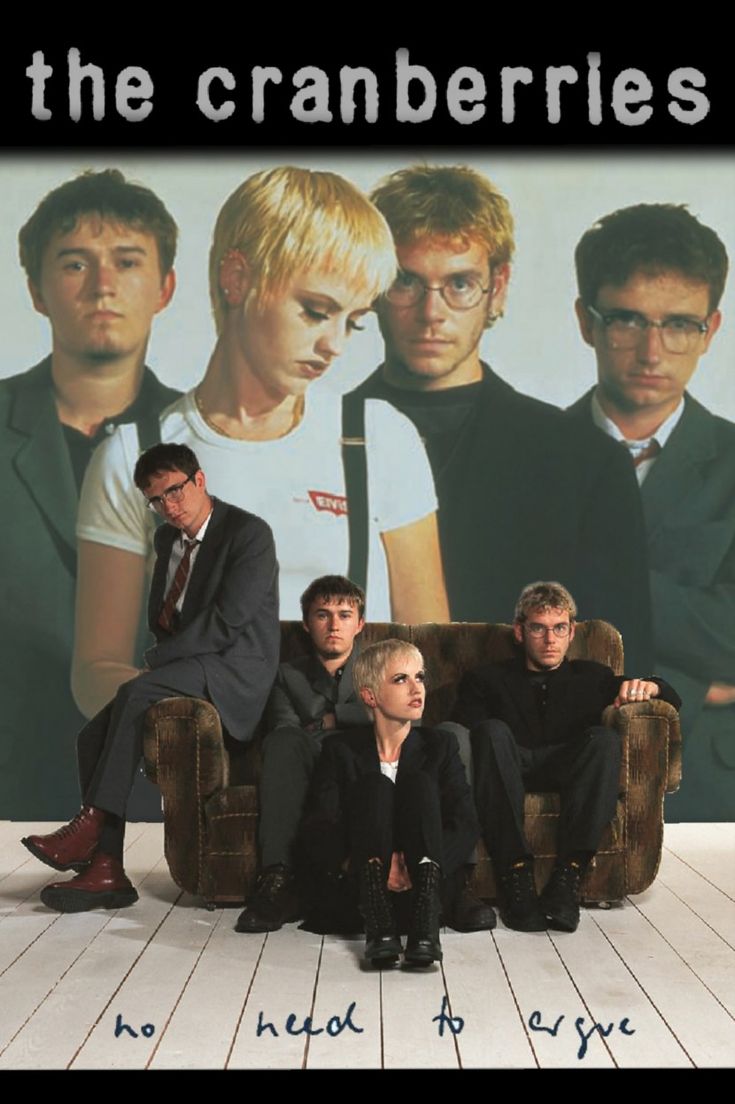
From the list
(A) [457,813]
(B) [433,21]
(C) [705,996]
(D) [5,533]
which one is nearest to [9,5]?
(B) [433,21]

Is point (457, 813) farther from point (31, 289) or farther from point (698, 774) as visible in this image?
point (31, 289)

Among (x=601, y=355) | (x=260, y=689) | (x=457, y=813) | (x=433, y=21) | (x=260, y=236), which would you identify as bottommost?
(x=457, y=813)

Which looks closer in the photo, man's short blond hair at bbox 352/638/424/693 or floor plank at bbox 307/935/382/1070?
floor plank at bbox 307/935/382/1070

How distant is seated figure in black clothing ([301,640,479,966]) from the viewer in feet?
13.4

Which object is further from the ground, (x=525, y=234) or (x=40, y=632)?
(x=525, y=234)

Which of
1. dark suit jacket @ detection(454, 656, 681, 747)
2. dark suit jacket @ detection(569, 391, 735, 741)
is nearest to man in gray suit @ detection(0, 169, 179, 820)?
dark suit jacket @ detection(569, 391, 735, 741)

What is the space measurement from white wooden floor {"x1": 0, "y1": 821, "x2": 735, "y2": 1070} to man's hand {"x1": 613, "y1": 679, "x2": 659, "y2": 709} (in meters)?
0.61

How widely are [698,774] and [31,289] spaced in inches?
130

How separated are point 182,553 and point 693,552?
249 centimetres

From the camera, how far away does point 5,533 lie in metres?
6.81

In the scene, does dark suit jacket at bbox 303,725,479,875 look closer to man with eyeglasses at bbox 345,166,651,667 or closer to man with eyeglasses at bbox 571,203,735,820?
man with eyeglasses at bbox 345,166,651,667

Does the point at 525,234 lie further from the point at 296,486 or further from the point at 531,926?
the point at 531,926

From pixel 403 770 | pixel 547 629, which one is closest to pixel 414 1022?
pixel 403 770

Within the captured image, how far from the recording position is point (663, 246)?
6.84m
